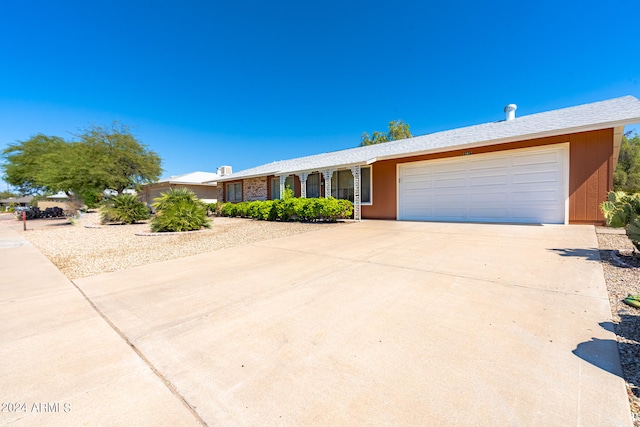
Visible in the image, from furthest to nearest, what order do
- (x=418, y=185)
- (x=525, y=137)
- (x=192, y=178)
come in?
(x=192, y=178) < (x=418, y=185) < (x=525, y=137)

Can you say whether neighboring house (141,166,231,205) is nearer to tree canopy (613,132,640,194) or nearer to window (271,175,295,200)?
window (271,175,295,200)

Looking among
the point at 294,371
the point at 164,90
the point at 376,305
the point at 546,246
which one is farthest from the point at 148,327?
the point at 164,90

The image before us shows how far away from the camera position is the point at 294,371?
2033 mm

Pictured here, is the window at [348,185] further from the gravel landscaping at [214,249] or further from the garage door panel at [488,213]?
the gravel landscaping at [214,249]

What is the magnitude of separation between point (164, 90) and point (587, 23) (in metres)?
22.6

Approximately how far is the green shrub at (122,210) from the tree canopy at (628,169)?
3204cm

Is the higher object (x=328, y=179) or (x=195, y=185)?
(x=195, y=185)

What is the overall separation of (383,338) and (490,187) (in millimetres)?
9675

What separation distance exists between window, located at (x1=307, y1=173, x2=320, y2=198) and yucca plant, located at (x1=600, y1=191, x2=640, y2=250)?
11422mm

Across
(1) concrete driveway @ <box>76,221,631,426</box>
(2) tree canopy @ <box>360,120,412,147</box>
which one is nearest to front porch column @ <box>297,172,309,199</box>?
(1) concrete driveway @ <box>76,221,631,426</box>

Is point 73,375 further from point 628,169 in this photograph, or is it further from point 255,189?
point 628,169

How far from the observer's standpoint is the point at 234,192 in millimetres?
21328

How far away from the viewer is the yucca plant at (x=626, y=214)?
448 cm

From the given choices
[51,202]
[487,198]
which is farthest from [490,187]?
[51,202]
